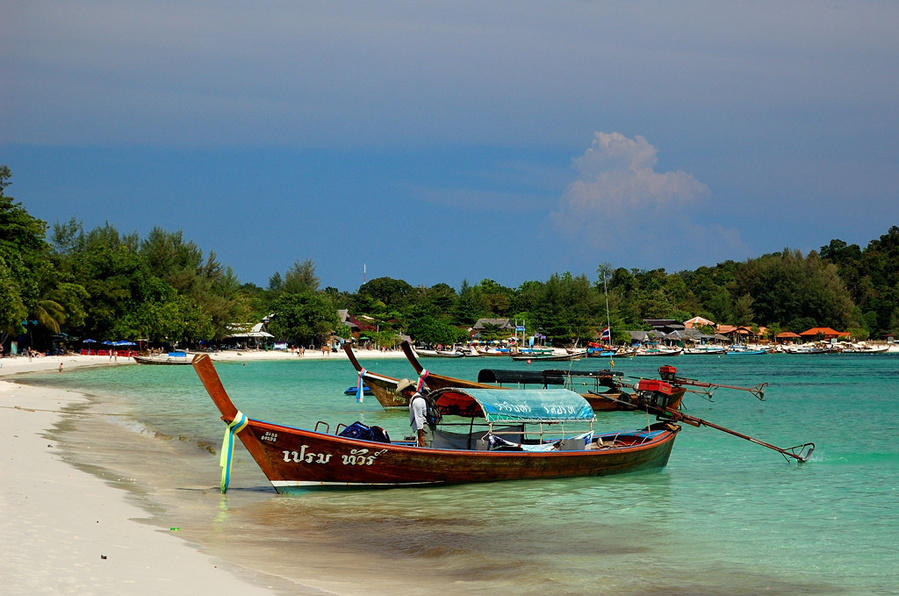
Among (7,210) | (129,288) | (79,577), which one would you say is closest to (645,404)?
(79,577)

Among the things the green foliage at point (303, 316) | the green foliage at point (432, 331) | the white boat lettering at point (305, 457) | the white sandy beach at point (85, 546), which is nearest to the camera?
the white sandy beach at point (85, 546)

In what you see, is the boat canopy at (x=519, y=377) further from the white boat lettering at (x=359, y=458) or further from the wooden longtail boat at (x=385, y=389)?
the wooden longtail boat at (x=385, y=389)

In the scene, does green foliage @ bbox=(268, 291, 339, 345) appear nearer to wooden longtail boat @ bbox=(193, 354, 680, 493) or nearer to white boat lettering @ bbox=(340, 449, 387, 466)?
wooden longtail boat @ bbox=(193, 354, 680, 493)

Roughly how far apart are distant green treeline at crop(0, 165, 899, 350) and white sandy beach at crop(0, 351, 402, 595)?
119ft

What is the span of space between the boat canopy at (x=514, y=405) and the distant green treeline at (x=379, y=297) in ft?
121

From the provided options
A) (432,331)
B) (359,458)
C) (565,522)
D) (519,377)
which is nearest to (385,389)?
(519,377)

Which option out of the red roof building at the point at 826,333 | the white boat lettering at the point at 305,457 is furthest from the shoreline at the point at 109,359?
the red roof building at the point at 826,333

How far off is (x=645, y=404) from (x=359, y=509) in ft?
25.9

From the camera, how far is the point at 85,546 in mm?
8234

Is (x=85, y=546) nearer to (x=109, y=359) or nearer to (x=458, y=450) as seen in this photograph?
(x=458, y=450)

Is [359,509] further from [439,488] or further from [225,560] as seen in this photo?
[225,560]

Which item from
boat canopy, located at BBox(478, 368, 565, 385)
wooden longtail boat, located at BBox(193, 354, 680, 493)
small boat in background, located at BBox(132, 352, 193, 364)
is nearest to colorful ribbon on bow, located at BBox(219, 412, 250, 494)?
wooden longtail boat, located at BBox(193, 354, 680, 493)

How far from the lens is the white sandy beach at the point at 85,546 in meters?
6.98

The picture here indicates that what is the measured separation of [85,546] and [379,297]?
134 metres
